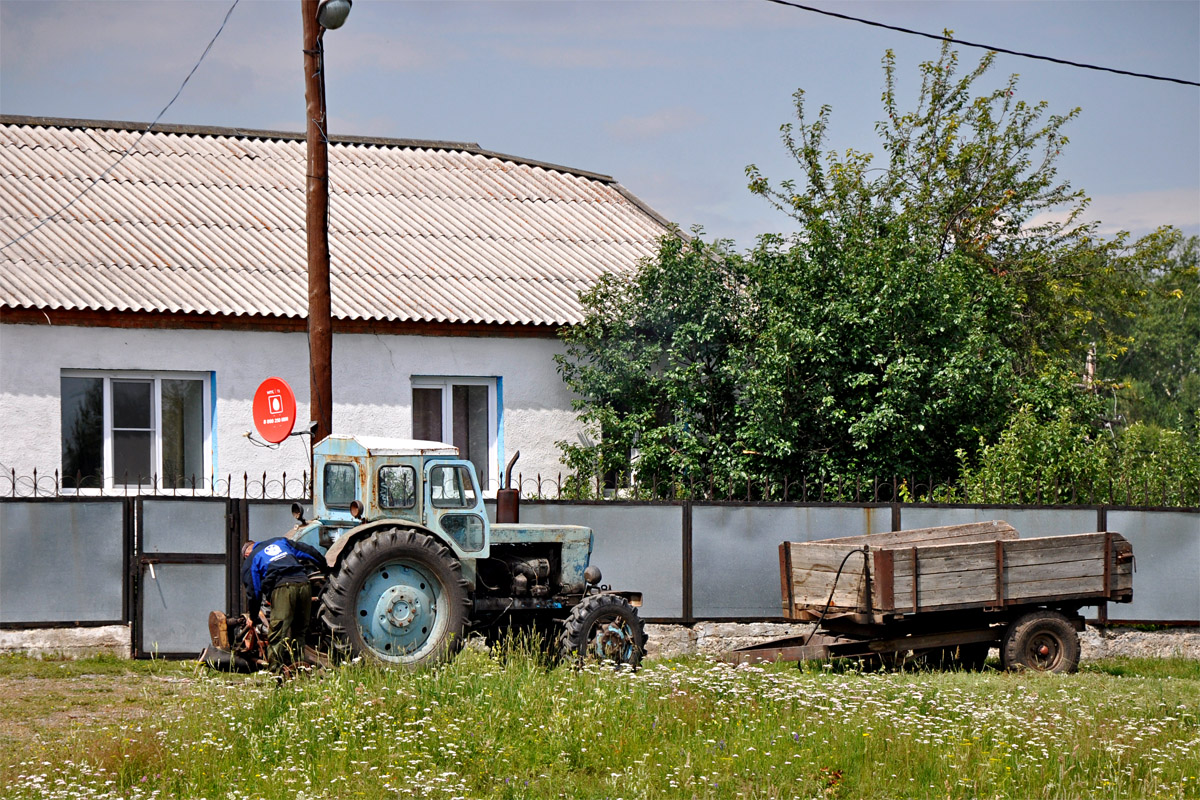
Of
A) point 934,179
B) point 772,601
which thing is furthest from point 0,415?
point 934,179

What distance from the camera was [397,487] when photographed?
1039cm

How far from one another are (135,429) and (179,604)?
3.30m

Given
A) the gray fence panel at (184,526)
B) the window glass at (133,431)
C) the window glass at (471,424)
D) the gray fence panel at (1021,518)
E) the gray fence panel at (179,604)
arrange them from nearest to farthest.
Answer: the gray fence panel at (179,604) → the gray fence panel at (184,526) → the gray fence panel at (1021,518) → the window glass at (133,431) → the window glass at (471,424)

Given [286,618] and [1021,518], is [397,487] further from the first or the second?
[1021,518]

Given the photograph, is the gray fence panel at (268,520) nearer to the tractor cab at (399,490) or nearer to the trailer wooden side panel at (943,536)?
the tractor cab at (399,490)

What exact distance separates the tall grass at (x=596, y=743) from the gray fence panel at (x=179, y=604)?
11.2 ft

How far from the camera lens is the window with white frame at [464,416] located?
16.3m

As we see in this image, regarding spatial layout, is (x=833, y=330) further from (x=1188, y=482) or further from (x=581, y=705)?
(x=581, y=705)

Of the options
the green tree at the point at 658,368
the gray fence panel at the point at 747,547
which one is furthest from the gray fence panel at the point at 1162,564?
the green tree at the point at 658,368

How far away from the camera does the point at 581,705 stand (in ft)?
26.4

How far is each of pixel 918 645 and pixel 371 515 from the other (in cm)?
492

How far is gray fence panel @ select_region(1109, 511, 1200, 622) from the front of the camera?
14219 millimetres

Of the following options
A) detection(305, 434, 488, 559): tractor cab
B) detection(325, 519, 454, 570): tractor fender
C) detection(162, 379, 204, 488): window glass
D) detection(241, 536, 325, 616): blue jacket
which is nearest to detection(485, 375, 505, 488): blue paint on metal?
A: detection(162, 379, 204, 488): window glass

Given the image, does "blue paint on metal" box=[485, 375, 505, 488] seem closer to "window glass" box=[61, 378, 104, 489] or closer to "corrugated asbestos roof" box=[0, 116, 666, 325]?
"corrugated asbestos roof" box=[0, 116, 666, 325]
